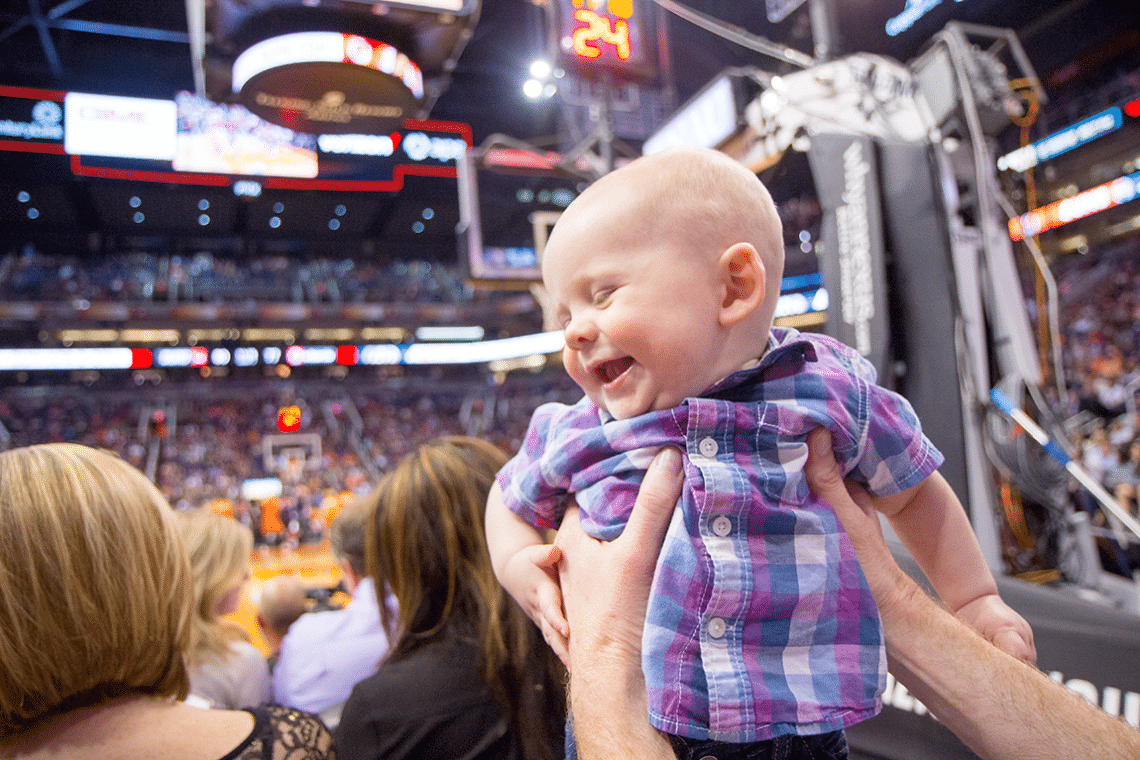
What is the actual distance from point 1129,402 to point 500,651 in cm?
1175

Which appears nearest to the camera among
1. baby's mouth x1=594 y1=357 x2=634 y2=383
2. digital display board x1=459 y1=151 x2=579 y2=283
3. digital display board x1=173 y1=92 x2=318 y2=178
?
baby's mouth x1=594 y1=357 x2=634 y2=383

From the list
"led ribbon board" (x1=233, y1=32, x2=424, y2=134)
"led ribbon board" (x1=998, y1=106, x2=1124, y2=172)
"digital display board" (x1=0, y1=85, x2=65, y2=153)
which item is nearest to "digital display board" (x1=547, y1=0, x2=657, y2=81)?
"led ribbon board" (x1=233, y1=32, x2=424, y2=134)

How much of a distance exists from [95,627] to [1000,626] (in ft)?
4.59

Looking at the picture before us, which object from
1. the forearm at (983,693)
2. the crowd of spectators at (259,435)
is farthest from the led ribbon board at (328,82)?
the crowd of spectators at (259,435)

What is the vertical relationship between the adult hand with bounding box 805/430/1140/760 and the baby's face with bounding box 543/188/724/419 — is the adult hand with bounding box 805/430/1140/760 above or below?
below

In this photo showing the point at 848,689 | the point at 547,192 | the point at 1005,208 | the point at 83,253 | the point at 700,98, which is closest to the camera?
the point at 848,689

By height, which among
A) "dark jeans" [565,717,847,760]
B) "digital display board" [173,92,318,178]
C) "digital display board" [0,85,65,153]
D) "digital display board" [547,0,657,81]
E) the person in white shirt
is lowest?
the person in white shirt

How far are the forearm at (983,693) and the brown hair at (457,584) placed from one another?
2.42 feet

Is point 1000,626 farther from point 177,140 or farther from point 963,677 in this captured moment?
point 177,140

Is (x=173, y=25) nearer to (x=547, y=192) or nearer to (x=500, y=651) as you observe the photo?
(x=547, y=192)

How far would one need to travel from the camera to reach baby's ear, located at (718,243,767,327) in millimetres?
864

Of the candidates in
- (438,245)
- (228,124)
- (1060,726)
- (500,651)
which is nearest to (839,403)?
(1060,726)

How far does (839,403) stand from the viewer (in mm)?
907

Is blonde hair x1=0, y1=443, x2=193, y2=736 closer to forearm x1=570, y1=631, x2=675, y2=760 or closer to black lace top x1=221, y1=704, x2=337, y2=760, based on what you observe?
black lace top x1=221, y1=704, x2=337, y2=760
